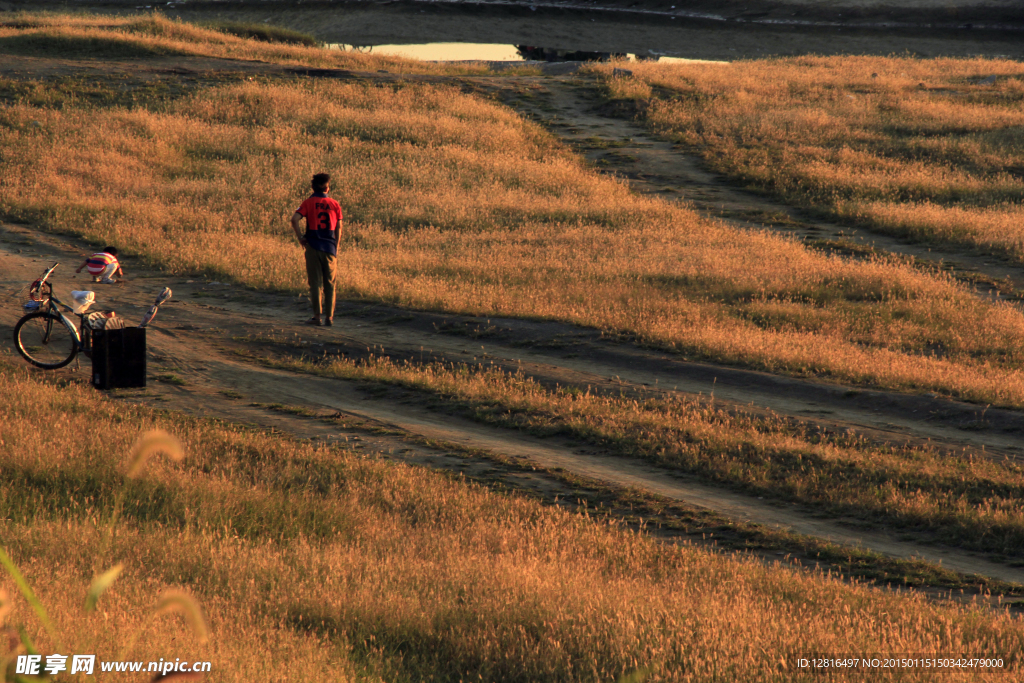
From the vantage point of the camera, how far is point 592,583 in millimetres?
7047

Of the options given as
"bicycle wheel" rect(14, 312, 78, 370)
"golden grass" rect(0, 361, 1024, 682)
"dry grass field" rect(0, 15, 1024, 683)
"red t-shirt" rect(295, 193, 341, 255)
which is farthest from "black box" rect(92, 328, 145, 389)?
"red t-shirt" rect(295, 193, 341, 255)

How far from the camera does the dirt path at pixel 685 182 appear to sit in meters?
21.9

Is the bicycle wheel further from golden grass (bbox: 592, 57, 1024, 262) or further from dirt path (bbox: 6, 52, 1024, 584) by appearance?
golden grass (bbox: 592, 57, 1024, 262)

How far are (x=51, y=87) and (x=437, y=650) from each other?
3319 centimetres

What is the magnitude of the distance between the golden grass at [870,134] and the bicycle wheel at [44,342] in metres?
21.0

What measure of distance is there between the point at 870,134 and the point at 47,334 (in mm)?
32633

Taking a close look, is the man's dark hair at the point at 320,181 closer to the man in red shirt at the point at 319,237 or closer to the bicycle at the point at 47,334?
the man in red shirt at the point at 319,237

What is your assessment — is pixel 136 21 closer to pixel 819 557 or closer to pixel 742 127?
pixel 742 127

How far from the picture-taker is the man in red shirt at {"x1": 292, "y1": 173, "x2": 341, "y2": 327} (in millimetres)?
14820

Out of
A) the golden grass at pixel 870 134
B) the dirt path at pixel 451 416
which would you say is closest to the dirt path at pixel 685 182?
the golden grass at pixel 870 134

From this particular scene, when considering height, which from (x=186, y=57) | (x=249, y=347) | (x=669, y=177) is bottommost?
(x=249, y=347)

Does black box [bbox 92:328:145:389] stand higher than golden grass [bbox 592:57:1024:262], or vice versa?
golden grass [bbox 592:57:1024:262]

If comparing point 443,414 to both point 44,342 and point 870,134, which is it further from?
point 870,134

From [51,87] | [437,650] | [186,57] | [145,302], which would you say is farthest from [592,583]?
[186,57]
